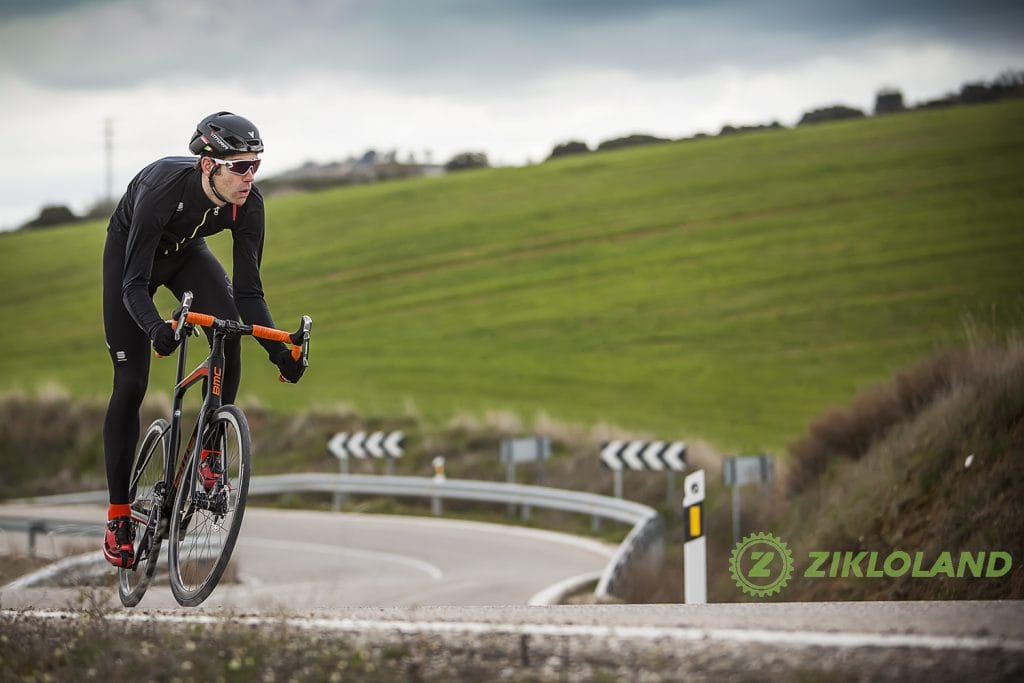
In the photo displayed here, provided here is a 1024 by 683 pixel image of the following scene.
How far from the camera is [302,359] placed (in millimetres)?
6770

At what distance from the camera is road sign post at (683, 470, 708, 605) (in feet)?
31.7

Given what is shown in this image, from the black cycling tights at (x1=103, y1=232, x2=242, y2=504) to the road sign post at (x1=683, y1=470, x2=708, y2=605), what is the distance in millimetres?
3900

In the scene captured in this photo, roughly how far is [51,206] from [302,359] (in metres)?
65.8

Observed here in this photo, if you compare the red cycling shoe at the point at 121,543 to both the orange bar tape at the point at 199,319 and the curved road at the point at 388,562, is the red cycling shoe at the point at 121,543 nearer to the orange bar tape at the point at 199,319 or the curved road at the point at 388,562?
the orange bar tape at the point at 199,319

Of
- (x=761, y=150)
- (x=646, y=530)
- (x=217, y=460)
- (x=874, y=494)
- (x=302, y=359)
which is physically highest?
(x=761, y=150)

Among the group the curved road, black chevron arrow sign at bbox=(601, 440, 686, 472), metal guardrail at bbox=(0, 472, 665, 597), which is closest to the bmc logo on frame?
metal guardrail at bbox=(0, 472, 665, 597)

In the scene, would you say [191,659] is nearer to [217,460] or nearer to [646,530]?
[217,460]

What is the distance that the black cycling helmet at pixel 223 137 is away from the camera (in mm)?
6484

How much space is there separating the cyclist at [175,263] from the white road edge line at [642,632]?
1.69m

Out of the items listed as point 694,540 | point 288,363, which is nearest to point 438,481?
point 694,540

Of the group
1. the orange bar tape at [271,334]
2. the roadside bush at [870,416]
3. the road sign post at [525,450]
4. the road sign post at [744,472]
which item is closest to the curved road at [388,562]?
the road sign post at [525,450]

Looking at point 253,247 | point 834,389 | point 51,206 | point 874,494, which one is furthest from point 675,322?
point 51,206

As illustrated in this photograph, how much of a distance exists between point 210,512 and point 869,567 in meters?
4.56

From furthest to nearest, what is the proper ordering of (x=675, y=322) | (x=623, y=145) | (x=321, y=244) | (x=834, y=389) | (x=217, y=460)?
(x=623, y=145) < (x=321, y=244) < (x=675, y=322) < (x=834, y=389) < (x=217, y=460)
